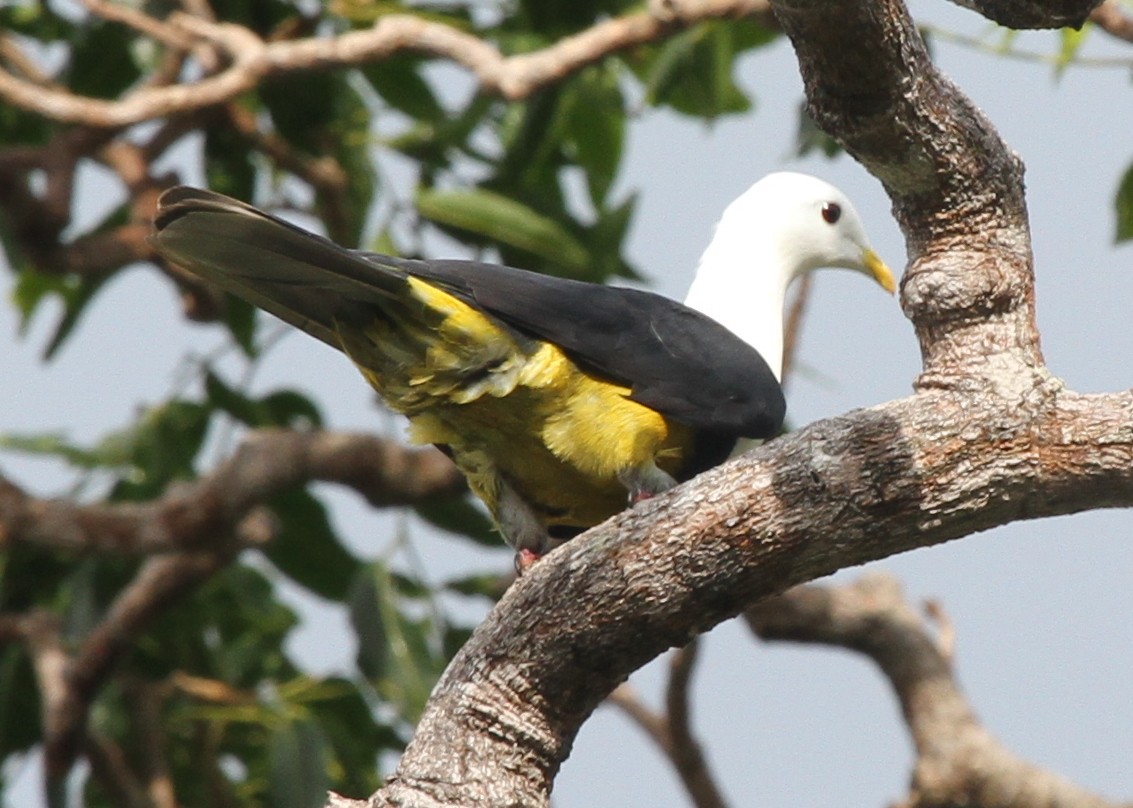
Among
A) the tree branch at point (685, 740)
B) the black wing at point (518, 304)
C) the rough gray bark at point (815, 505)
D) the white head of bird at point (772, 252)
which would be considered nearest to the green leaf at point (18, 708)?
the tree branch at point (685, 740)

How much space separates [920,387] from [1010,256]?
0.29m

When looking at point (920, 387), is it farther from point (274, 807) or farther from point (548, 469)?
point (274, 807)

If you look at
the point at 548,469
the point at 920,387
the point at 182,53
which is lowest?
the point at 920,387

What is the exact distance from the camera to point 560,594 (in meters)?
2.47

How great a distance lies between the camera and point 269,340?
205 inches

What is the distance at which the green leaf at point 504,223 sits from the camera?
184 inches

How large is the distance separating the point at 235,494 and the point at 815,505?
2.41m

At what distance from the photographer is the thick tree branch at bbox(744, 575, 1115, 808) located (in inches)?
191

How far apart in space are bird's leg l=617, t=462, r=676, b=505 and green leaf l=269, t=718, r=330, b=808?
1.22m

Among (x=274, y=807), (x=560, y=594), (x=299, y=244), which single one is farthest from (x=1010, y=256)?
(x=274, y=807)

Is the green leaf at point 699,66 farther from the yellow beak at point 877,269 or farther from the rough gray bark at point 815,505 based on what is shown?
the rough gray bark at point 815,505

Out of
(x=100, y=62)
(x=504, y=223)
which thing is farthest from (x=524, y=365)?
(x=100, y=62)

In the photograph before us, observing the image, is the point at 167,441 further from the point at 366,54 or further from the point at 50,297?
the point at 366,54

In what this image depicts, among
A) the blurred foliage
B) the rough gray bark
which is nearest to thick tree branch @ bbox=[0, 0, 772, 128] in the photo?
the blurred foliage
